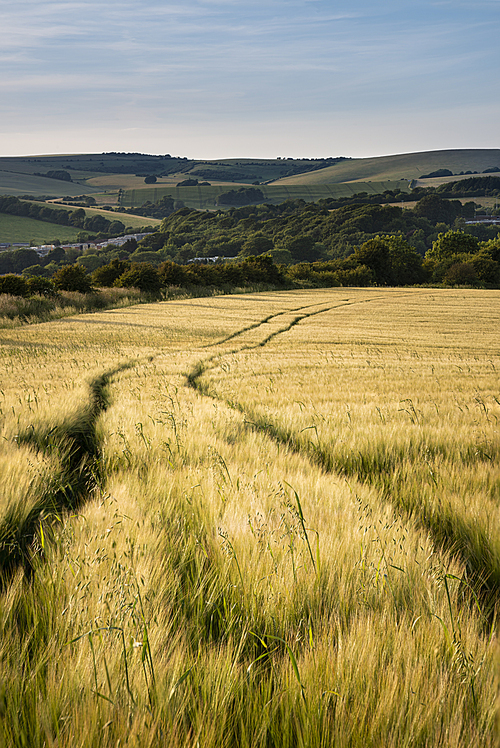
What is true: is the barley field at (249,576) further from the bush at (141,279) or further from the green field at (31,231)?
the green field at (31,231)

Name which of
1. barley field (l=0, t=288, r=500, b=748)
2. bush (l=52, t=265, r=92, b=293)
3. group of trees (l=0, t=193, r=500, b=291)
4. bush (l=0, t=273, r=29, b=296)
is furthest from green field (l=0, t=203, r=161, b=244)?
barley field (l=0, t=288, r=500, b=748)

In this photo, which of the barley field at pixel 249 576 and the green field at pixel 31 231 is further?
the green field at pixel 31 231

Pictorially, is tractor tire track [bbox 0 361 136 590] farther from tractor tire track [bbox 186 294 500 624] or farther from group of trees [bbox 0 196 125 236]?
group of trees [bbox 0 196 125 236]

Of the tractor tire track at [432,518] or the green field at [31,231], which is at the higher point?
the green field at [31,231]

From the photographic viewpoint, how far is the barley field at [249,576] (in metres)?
1.40

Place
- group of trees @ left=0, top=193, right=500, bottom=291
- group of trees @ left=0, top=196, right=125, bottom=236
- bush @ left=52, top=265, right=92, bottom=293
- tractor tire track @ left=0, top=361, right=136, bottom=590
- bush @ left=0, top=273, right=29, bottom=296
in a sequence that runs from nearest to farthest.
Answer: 1. tractor tire track @ left=0, top=361, right=136, bottom=590
2. bush @ left=0, top=273, right=29, bottom=296
3. bush @ left=52, top=265, right=92, bottom=293
4. group of trees @ left=0, top=193, right=500, bottom=291
5. group of trees @ left=0, top=196, right=125, bottom=236

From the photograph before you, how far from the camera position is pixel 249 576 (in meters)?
2.20

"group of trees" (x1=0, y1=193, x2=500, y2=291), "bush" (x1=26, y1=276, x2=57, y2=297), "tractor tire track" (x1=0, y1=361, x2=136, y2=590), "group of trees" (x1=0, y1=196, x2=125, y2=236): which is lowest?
"tractor tire track" (x1=0, y1=361, x2=136, y2=590)

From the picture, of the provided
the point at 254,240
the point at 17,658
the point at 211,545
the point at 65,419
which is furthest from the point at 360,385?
the point at 254,240

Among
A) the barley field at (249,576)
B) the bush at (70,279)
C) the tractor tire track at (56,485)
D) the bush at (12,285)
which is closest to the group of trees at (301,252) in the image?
the bush at (70,279)

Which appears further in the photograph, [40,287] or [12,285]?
[40,287]

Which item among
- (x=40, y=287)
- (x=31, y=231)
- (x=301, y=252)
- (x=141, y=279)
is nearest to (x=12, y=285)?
(x=40, y=287)

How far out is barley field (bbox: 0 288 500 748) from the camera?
140 cm

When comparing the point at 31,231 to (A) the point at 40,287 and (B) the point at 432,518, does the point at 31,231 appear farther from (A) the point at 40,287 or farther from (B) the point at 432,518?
(B) the point at 432,518
